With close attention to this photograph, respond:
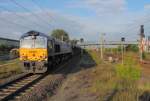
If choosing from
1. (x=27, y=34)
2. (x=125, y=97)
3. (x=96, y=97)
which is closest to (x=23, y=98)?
(x=96, y=97)

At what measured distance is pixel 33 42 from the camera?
23.5 m

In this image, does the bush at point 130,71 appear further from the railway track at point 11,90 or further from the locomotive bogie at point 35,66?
the locomotive bogie at point 35,66

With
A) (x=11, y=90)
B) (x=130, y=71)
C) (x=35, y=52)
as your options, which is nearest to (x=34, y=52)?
(x=35, y=52)

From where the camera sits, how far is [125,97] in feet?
41.3

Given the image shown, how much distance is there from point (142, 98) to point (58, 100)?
3.50 meters

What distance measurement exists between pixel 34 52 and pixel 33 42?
0.91 m

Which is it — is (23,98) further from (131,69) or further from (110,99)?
A: (131,69)

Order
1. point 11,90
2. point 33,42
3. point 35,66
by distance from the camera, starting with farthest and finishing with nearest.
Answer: point 33,42
point 35,66
point 11,90

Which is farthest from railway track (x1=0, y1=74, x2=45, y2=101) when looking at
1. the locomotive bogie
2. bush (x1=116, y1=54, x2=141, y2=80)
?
bush (x1=116, y1=54, x2=141, y2=80)

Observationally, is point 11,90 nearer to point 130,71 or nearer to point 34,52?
point 130,71

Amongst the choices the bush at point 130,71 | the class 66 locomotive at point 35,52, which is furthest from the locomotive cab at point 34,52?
the bush at point 130,71

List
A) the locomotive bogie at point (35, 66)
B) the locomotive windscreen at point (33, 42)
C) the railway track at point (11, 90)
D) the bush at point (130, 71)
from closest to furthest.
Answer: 1. the railway track at point (11, 90)
2. the bush at point (130, 71)
3. the locomotive bogie at point (35, 66)
4. the locomotive windscreen at point (33, 42)

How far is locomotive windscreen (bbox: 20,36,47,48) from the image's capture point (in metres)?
23.3

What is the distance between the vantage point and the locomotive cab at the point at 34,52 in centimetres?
2269
